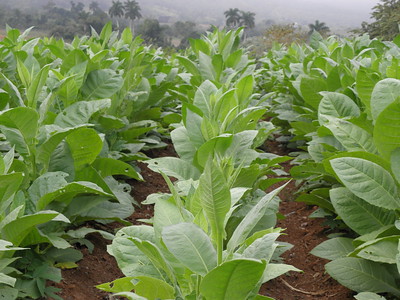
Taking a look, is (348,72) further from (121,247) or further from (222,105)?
(121,247)

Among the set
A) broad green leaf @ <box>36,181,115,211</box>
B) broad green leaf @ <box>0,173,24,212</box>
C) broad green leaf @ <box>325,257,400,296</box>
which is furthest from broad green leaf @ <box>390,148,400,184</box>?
broad green leaf @ <box>0,173,24,212</box>

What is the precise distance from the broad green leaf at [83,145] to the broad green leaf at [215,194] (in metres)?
1.20

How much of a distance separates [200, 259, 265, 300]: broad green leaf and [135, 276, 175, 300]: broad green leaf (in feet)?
0.68

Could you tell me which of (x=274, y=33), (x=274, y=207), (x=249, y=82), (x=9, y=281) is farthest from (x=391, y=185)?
(x=274, y=33)

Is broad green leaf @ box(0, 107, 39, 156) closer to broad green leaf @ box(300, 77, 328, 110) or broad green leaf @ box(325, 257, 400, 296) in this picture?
broad green leaf @ box(325, 257, 400, 296)

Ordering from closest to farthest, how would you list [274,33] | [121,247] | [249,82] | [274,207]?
[121,247] < [274,207] < [249,82] < [274,33]

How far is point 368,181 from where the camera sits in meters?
2.22

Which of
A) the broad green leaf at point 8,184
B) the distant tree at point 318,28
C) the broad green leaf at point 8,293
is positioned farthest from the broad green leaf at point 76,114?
A: the distant tree at point 318,28

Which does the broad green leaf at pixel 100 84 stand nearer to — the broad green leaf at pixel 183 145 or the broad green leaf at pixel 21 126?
the broad green leaf at pixel 183 145

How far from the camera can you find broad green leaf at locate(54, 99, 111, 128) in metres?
2.64

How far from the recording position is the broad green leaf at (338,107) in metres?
2.97

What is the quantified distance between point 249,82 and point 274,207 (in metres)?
0.81

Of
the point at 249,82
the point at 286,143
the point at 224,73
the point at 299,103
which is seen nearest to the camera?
the point at 249,82

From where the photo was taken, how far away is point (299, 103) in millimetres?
5480
